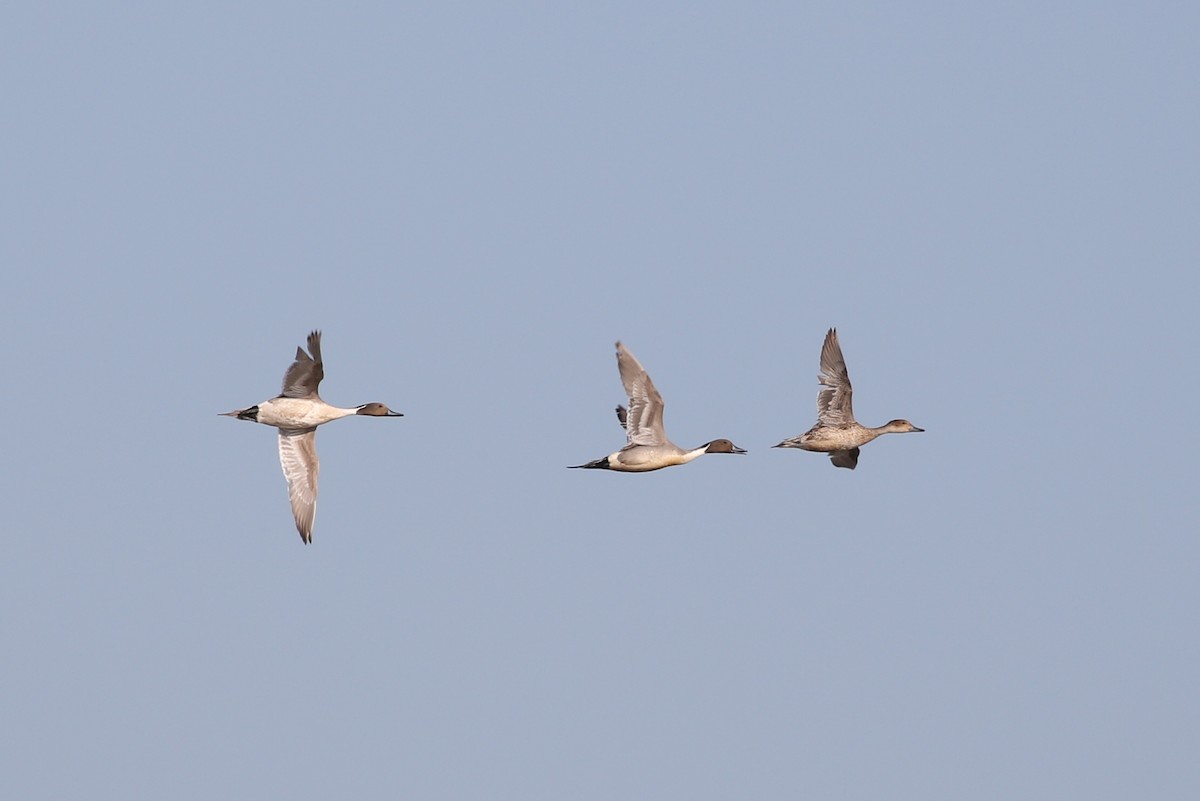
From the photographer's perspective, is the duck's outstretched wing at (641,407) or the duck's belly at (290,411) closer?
the duck's belly at (290,411)

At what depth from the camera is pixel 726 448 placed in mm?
57938

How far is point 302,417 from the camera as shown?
57156mm

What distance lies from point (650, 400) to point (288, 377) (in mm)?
6861

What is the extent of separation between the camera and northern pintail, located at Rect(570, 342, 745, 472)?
56844 mm

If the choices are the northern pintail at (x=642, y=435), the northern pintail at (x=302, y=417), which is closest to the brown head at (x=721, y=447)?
the northern pintail at (x=642, y=435)

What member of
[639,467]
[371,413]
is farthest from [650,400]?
[371,413]

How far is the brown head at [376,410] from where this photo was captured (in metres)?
58.7

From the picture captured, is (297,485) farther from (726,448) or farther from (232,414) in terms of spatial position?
(726,448)

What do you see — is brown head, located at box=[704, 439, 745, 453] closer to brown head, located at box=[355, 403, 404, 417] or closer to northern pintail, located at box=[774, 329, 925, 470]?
northern pintail, located at box=[774, 329, 925, 470]

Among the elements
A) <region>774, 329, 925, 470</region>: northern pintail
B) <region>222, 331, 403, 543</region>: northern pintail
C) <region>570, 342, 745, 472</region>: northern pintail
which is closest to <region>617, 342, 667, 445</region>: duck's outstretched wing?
<region>570, 342, 745, 472</region>: northern pintail

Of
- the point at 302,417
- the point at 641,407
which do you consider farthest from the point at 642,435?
the point at 302,417

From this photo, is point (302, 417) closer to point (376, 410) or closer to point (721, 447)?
point (376, 410)

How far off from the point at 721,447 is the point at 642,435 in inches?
65.5

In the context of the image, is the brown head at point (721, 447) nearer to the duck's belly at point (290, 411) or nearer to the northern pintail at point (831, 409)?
the northern pintail at point (831, 409)
